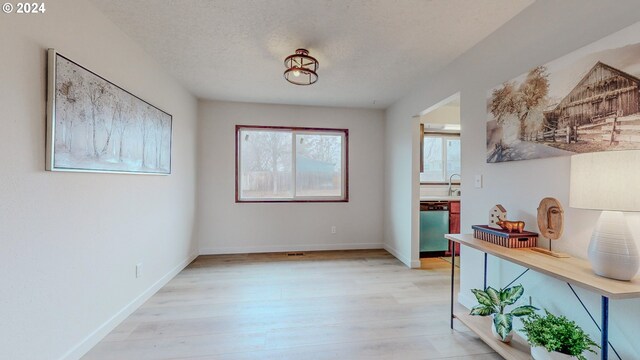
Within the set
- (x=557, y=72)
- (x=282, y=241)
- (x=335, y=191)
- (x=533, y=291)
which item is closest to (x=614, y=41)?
(x=557, y=72)

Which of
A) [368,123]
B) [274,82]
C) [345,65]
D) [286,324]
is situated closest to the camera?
[286,324]

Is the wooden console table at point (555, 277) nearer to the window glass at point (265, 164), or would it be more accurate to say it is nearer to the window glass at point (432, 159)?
the window glass at point (432, 159)

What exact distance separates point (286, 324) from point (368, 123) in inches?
133

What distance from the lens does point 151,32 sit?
85.9 inches

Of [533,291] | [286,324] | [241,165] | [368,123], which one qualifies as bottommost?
[286,324]

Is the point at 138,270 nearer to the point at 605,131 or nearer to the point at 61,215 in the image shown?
the point at 61,215

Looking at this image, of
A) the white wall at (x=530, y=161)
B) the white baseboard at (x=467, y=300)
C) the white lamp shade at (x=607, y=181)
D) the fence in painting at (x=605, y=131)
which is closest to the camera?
the white lamp shade at (x=607, y=181)

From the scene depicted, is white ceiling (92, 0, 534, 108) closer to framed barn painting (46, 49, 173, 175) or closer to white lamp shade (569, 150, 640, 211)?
framed barn painting (46, 49, 173, 175)

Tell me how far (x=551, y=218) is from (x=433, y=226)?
250 cm

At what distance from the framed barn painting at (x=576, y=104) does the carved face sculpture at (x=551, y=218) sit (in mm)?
308

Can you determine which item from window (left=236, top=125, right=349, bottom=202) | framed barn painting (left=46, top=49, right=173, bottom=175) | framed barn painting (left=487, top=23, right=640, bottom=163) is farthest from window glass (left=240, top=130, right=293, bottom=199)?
framed barn painting (left=487, top=23, right=640, bottom=163)

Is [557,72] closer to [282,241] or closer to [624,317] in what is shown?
[624,317]

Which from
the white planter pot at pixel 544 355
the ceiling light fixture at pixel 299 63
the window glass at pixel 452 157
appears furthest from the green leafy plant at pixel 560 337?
the window glass at pixel 452 157

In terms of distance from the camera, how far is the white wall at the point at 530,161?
4.54ft
